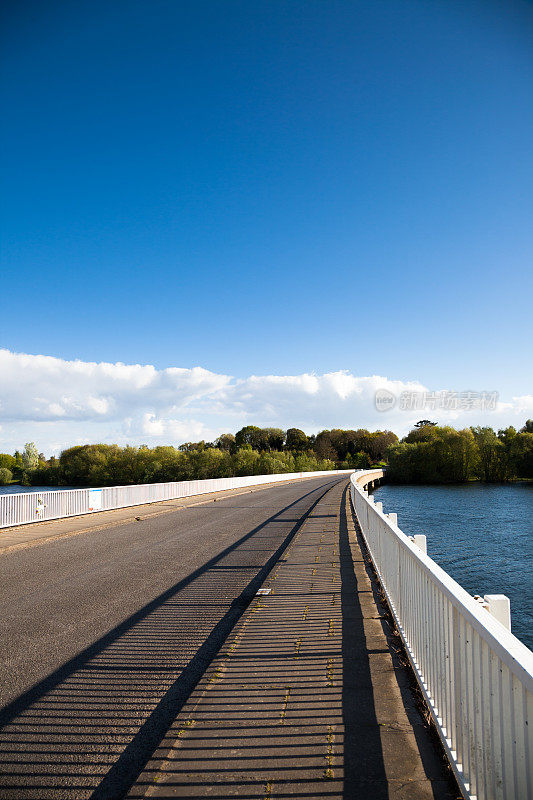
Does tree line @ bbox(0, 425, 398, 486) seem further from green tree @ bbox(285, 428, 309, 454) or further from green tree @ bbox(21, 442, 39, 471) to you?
green tree @ bbox(285, 428, 309, 454)

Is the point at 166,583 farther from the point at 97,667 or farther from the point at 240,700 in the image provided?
the point at 240,700

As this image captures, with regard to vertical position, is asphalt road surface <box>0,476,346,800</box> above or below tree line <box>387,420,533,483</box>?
above

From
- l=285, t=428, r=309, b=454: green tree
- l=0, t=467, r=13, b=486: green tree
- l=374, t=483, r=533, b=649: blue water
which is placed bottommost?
l=0, t=467, r=13, b=486: green tree

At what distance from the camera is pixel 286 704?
3715 mm

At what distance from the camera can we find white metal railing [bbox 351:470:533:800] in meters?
Answer: 1.90

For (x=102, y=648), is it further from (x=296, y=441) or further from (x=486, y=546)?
(x=296, y=441)

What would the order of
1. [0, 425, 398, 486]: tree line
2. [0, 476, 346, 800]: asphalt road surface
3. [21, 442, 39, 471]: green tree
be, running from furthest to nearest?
[21, 442, 39, 471]: green tree < [0, 425, 398, 486]: tree line < [0, 476, 346, 800]: asphalt road surface

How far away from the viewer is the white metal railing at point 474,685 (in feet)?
6.24

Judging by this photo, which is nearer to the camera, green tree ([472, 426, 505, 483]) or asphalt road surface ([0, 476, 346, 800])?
asphalt road surface ([0, 476, 346, 800])

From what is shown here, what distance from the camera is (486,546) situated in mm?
22625

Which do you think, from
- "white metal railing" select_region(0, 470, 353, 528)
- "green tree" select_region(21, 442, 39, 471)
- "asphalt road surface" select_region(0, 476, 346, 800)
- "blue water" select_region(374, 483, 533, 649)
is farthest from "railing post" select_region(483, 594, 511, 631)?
"green tree" select_region(21, 442, 39, 471)

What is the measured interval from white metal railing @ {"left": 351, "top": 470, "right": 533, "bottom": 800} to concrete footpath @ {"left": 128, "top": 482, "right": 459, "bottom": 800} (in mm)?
263

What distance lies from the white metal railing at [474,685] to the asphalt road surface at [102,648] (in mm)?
1798

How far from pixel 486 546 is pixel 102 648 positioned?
2108 cm
